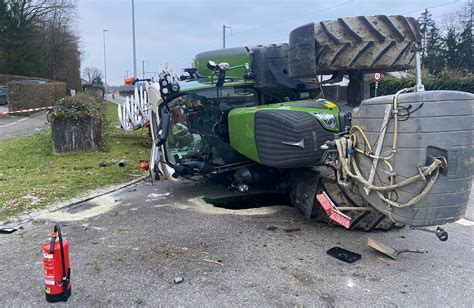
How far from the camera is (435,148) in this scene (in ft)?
10.8

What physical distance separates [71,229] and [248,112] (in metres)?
2.49

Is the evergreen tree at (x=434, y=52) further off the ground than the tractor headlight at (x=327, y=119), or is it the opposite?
the evergreen tree at (x=434, y=52)

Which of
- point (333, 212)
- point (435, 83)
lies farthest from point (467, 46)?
point (333, 212)

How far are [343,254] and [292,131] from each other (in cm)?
127

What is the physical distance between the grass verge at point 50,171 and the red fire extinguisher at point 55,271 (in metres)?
2.65

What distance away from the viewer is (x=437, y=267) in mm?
3885

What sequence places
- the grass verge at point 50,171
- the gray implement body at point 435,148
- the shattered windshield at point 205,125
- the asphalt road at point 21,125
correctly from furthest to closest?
the asphalt road at point 21,125
the grass verge at point 50,171
the shattered windshield at point 205,125
the gray implement body at point 435,148

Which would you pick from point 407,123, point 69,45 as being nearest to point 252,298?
point 407,123

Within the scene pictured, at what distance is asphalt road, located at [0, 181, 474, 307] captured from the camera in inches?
135

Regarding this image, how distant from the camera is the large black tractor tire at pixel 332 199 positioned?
14.3 feet

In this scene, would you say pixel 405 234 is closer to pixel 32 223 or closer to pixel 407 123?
pixel 407 123

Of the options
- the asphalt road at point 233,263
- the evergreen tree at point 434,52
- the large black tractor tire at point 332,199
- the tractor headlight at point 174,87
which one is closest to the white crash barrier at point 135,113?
the tractor headlight at point 174,87

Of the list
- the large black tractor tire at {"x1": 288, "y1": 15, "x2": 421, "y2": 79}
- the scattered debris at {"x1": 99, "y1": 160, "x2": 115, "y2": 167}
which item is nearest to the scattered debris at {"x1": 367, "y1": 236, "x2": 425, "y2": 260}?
the large black tractor tire at {"x1": 288, "y1": 15, "x2": 421, "y2": 79}

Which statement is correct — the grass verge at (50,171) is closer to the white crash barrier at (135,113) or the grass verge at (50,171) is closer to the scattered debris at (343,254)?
the white crash barrier at (135,113)
